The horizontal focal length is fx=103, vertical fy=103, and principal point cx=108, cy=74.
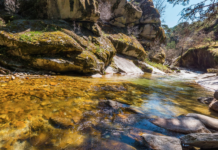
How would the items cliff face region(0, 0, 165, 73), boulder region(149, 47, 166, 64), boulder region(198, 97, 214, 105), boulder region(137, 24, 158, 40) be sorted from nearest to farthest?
1. boulder region(198, 97, 214, 105)
2. cliff face region(0, 0, 165, 73)
3. boulder region(137, 24, 158, 40)
4. boulder region(149, 47, 166, 64)

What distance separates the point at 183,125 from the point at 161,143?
868 millimetres

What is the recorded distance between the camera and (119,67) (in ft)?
37.7

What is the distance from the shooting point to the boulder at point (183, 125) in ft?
6.14

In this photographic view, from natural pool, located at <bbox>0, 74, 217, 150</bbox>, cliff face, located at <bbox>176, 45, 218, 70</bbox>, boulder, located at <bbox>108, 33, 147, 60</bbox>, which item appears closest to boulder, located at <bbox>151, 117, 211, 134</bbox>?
natural pool, located at <bbox>0, 74, 217, 150</bbox>

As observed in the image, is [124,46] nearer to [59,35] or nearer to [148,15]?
[59,35]

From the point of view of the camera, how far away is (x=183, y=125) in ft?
6.50

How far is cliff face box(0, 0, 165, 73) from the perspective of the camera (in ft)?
18.0

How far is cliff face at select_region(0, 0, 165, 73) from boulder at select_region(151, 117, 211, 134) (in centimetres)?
575

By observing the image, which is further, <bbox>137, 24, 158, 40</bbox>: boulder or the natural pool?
<bbox>137, 24, 158, 40</bbox>: boulder

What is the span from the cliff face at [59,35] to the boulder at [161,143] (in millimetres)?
5992

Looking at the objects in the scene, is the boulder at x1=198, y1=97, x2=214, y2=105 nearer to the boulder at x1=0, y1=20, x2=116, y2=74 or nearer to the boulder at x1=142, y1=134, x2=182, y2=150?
the boulder at x1=142, y1=134, x2=182, y2=150

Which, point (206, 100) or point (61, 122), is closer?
point (61, 122)

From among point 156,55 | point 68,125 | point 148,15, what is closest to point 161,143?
point 68,125

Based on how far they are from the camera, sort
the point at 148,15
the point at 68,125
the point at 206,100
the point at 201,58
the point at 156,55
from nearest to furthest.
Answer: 1. the point at 68,125
2. the point at 206,100
3. the point at 148,15
4. the point at 156,55
5. the point at 201,58
